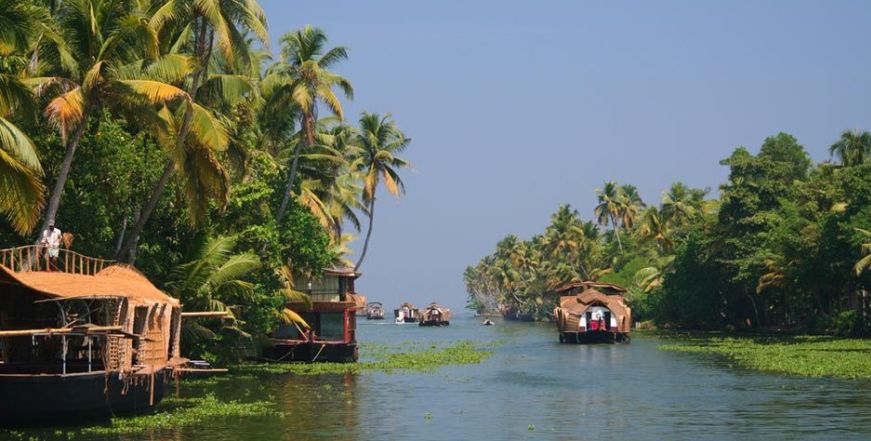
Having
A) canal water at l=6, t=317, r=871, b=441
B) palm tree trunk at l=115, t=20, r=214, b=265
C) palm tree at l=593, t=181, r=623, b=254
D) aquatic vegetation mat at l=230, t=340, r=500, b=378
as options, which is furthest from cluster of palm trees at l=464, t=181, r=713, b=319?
palm tree trunk at l=115, t=20, r=214, b=265

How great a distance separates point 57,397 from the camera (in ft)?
80.2

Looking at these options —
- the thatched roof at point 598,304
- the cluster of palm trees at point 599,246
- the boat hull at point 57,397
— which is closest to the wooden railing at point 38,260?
the boat hull at point 57,397

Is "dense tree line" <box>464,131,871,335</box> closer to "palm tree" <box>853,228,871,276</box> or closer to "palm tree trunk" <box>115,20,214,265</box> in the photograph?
"palm tree" <box>853,228,871,276</box>

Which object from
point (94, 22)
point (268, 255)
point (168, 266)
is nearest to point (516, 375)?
point (268, 255)

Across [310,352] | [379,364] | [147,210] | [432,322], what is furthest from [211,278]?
[432,322]

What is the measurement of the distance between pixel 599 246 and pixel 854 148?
202ft

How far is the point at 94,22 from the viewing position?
3058 cm

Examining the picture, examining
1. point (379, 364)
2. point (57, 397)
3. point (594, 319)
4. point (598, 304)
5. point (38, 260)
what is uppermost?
point (598, 304)

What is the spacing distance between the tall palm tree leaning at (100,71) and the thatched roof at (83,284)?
2.55m

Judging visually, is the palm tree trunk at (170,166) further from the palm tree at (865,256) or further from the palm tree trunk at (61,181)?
the palm tree at (865,256)

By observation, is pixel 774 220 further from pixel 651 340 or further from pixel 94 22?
pixel 94 22

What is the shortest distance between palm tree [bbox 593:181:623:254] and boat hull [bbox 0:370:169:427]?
354 feet

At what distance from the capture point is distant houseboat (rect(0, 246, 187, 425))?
24.4m

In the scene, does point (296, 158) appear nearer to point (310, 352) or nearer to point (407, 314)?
point (310, 352)
